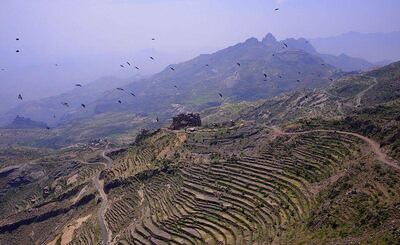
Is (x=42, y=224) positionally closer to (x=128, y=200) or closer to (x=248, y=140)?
(x=128, y=200)

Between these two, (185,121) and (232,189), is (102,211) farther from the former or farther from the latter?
(185,121)

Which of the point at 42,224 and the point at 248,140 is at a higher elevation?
the point at 248,140

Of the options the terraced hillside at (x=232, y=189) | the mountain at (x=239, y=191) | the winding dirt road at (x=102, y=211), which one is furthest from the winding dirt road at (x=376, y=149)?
the winding dirt road at (x=102, y=211)

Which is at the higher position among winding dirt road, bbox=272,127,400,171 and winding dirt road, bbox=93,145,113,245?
winding dirt road, bbox=272,127,400,171

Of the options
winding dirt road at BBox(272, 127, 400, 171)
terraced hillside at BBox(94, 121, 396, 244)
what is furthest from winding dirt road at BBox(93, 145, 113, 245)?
winding dirt road at BBox(272, 127, 400, 171)

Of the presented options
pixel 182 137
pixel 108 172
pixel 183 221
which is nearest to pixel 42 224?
pixel 108 172

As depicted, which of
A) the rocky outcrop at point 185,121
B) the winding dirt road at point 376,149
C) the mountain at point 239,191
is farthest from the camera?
the rocky outcrop at point 185,121

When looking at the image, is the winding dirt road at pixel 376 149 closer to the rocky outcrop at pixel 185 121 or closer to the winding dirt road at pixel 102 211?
the winding dirt road at pixel 102 211

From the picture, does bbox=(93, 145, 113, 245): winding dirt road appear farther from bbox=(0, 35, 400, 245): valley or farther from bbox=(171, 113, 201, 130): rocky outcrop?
bbox=(171, 113, 201, 130): rocky outcrop

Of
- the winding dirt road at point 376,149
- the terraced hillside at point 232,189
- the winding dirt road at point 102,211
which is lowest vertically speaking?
the winding dirt road at point 102,211
